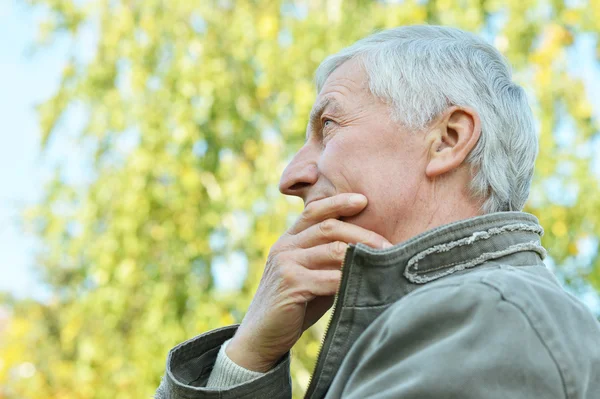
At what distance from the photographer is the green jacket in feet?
4.28

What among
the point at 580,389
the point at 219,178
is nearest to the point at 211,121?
the point at 219,178

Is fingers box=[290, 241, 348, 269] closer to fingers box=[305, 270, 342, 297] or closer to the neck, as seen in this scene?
fingers box=[305, 270, 342, 297]

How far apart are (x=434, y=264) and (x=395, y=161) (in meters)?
0.37

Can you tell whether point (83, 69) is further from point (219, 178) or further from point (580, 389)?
point (580, 389)

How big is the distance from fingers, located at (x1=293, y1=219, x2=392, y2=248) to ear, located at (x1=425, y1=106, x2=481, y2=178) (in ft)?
0.76

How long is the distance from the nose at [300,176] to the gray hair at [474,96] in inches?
10.1

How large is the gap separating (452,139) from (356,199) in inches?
11.6

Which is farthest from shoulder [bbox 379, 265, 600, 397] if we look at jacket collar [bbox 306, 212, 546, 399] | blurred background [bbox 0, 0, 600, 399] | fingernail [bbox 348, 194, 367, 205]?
blurred background [bbox 0, 0, 600, 399]

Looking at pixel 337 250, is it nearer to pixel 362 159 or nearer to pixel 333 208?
pixel 333 208

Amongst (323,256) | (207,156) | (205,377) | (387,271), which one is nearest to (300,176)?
(323,256)

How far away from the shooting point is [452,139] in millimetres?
1938

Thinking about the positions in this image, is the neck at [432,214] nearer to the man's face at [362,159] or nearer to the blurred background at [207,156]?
the man's face at [362,159]

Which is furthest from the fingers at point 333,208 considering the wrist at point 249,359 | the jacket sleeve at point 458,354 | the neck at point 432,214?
the jacket sleeve at point 458,354

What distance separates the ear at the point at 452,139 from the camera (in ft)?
6.23
